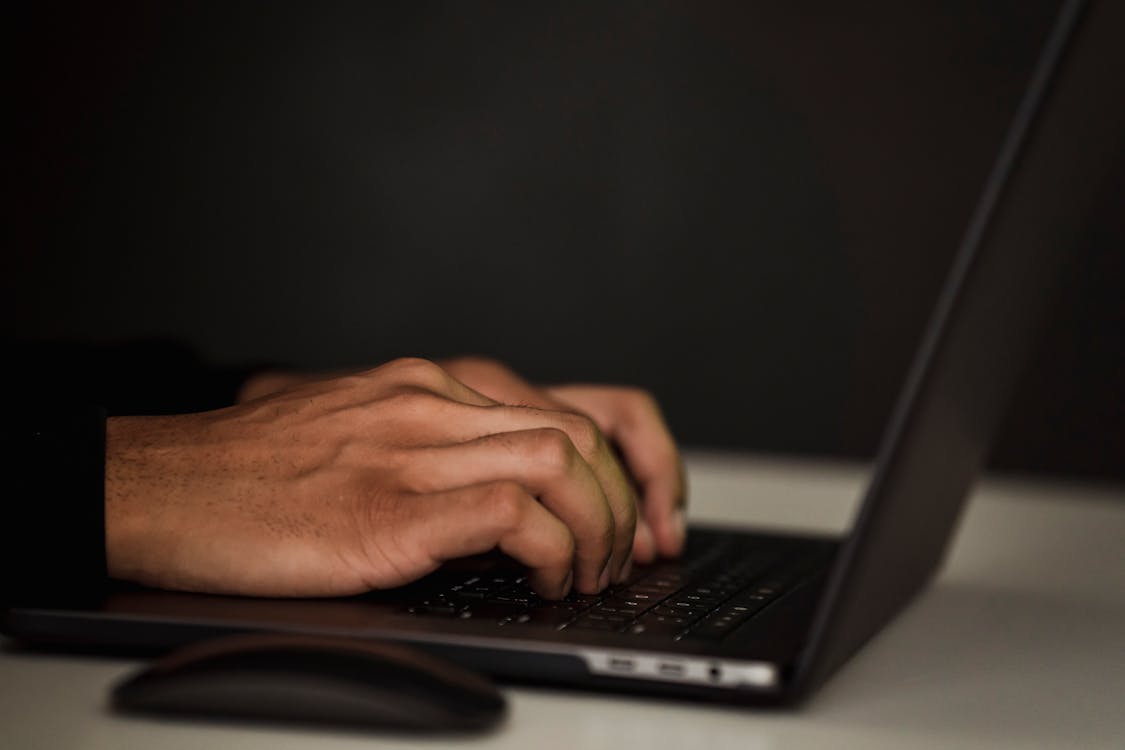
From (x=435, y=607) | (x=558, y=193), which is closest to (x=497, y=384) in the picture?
(x=435, y=607)

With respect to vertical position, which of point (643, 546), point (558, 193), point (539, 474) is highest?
point (558, 193)

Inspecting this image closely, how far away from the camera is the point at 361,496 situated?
2.43ft

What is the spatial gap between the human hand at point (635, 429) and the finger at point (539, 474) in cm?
24

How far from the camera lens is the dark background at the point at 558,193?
2.32 metres

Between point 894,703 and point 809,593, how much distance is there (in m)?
0.17

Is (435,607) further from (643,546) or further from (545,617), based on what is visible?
(643,546)

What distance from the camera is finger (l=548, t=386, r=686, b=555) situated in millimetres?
1015

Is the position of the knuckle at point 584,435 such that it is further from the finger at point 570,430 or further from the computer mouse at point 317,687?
the computer mouse at point 317,687

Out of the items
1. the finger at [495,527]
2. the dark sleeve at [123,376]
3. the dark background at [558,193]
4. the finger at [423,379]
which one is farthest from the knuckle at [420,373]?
the dark background at [558,193]

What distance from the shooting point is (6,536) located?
70 cm

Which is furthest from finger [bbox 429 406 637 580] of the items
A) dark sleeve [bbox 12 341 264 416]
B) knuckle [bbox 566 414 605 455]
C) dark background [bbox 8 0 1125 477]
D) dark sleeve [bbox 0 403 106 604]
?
dark background [bbox 8 0 1125 477]

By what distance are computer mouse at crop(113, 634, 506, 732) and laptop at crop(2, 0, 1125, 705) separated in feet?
0.26

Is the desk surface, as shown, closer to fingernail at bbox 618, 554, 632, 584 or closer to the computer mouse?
the computer mouse

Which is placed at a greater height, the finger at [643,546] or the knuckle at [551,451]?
the knuckle at [551,451]
